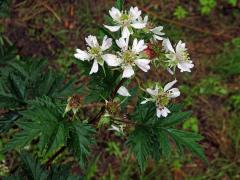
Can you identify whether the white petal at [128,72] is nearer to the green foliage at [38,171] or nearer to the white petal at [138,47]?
the white petal at [138,47]

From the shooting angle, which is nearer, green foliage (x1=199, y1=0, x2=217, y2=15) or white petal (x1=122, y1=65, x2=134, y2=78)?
white petal (x1=122, y1=65, x2=134, y2=78)

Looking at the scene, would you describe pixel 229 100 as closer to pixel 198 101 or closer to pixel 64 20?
pixel 198 101

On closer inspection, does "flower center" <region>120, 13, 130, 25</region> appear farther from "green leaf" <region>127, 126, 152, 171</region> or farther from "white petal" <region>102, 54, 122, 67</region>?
"green leaf" <region>127, 126, 152, 171</region>

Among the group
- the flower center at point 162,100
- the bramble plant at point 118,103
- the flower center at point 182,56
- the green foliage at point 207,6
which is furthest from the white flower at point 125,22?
the green foliage at point 207,6

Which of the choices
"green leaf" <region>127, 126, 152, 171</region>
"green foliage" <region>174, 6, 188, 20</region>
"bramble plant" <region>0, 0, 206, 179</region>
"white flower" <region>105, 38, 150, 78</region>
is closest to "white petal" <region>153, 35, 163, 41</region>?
"bramble plant" <region>0, 0, 206, 179</region>

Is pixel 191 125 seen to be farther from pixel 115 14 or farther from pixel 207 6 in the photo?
pixel 115 14

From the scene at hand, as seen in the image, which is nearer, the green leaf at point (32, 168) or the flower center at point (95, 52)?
the flower center at point (95, 52)

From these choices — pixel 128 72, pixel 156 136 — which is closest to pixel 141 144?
pixel 156 136

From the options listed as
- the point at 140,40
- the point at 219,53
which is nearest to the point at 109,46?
the point at 140,40
